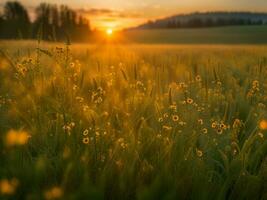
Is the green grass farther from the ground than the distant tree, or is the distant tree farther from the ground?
the distant tree

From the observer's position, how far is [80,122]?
141 cm

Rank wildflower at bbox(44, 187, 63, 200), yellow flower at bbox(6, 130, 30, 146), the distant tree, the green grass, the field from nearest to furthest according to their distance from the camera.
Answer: wildflower at bbox(44, 187, 63, 200)
the field
yellow flower at bbox(6, 130, 30, 146)
the green grass
the distant tree

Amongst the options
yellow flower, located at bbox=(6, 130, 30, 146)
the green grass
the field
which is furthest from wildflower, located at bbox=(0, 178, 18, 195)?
the green grass

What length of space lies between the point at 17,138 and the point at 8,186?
380 mm

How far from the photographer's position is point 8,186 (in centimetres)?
98

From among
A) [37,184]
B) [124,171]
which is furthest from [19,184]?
[124,171]

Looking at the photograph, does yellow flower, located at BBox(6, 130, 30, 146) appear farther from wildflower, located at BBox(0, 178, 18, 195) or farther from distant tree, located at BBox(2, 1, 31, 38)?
distant tree, located at BBox(2, 1, 31, 38)

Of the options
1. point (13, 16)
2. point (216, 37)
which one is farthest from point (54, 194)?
point (13, 16)

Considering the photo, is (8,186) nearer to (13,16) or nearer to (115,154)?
(115,154)

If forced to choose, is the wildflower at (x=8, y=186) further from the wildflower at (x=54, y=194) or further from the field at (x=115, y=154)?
the wildflower at (x=54, y=194)

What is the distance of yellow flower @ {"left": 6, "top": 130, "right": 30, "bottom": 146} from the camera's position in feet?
4.16

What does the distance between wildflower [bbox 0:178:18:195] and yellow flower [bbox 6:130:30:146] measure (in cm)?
22

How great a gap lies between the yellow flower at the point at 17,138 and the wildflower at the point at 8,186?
22 centimetres

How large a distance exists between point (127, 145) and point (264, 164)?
1.62 feet
